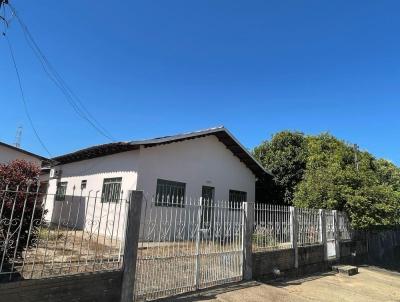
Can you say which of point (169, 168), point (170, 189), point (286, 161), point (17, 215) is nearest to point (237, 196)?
point (286, 161)

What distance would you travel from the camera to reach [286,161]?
1981 cm

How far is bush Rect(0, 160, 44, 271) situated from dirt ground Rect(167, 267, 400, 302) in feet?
9.87

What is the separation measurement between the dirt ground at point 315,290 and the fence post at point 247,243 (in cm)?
31

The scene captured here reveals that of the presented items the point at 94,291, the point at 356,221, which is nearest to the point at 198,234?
the point at 94,291

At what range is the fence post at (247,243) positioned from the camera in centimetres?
881

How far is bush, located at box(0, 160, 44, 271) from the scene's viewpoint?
486 cm

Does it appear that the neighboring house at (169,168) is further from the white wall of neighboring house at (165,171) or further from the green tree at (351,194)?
the green tree at (351,194)

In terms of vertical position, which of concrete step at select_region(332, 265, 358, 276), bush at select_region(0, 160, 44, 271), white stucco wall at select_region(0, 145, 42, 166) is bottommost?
concrete step at select_region(332, 265, 358, 276)

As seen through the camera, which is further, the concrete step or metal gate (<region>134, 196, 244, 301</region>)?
the concrete step

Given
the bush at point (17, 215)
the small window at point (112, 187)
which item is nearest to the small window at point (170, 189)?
the small window at point (112, 187)

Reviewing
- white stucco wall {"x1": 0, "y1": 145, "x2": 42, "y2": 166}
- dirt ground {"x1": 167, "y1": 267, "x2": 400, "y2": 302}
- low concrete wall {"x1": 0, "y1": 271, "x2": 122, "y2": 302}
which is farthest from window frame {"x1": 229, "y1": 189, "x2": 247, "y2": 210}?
low concrete wall {"x1": 0, "y1": 271, "x2": 122, "y2": 302}

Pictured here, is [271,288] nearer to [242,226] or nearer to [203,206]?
[242,226]

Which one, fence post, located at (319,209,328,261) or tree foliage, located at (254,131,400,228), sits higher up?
tree foliage, located at (254,131,400,228)

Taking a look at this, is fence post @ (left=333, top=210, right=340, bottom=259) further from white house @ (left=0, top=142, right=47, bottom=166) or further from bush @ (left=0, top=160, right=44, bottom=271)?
white house @ (left=0, top=142, right=47, bottom=166)
